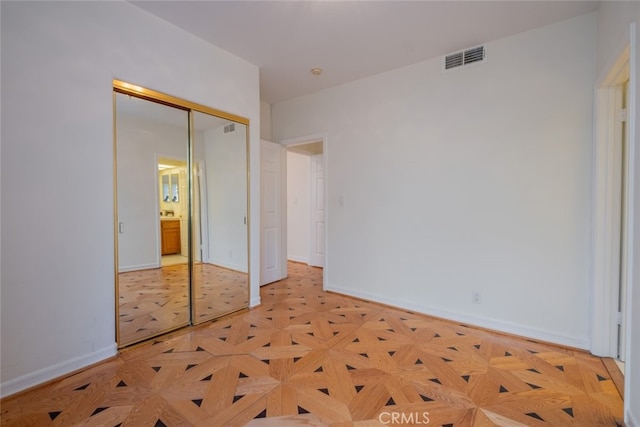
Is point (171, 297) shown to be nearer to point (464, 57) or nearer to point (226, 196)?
point (226, 196)

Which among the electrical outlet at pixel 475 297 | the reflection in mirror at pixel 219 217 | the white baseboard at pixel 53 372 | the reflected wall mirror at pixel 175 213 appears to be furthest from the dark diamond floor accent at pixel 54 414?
the electrical outlet at pixel 475 297

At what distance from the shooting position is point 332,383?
1953 mm

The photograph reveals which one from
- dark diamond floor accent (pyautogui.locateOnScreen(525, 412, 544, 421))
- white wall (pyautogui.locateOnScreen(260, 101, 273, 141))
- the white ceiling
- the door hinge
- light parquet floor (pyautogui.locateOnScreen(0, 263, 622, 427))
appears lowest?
dark diamond floor accent (pyautogui.locateOnScreen(525, 412, 544, 421))

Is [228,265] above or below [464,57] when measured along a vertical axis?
below

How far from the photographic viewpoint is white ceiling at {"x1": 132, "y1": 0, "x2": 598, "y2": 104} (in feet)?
7.56

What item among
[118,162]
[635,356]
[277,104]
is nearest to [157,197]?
[118,162]

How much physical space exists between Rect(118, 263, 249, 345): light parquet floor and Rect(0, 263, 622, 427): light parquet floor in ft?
0.68

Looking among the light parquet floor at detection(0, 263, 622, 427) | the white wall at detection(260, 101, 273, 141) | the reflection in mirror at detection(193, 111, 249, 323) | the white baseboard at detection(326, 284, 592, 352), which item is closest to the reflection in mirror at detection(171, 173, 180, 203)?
the reflection in mirror at detection(193, 111, 249, 323)

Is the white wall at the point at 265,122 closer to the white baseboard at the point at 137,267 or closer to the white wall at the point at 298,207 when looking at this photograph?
the white wall at the point at 298,207

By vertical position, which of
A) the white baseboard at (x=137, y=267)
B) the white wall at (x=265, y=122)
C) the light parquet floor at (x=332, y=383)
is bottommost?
the light parquet floor at (x=332, y=383)

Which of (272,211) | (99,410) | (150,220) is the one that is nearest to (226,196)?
(150,220)

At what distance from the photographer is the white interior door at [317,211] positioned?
550cm

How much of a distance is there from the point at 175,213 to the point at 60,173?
3.22 ft

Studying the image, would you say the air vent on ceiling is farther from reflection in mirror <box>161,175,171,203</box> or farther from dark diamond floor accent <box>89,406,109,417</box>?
dark diamond floor accent <box>89,406,109,417</box>
